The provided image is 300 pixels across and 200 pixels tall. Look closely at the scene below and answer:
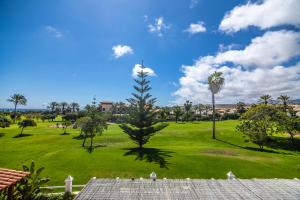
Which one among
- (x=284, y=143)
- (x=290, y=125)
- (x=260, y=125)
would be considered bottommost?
(x=284, y=143)

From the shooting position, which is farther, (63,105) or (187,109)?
(63,105)

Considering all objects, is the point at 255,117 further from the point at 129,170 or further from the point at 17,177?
the point at 17,177

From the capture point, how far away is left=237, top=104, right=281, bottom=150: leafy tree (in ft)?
136

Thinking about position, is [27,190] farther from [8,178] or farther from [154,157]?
[154,157]

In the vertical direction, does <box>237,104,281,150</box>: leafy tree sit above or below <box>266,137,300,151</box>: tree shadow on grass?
above

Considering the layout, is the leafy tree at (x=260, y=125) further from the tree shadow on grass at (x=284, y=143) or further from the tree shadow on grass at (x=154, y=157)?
the tree shadow on grass at (x=154, y=157)

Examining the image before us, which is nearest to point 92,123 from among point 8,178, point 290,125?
point 8,178

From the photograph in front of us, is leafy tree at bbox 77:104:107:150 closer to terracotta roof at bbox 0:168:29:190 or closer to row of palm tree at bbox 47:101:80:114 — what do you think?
terracotta roof at bbox 0:168:29:190

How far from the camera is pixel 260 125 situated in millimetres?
43219

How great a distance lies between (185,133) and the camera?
178 ft

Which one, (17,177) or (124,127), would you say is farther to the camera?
(124,127)

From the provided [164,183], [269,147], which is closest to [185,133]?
[269,147]

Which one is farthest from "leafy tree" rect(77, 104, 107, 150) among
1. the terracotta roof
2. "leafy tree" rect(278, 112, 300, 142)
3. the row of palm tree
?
the row of palm tree

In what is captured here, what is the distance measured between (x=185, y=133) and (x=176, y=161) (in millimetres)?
29129
